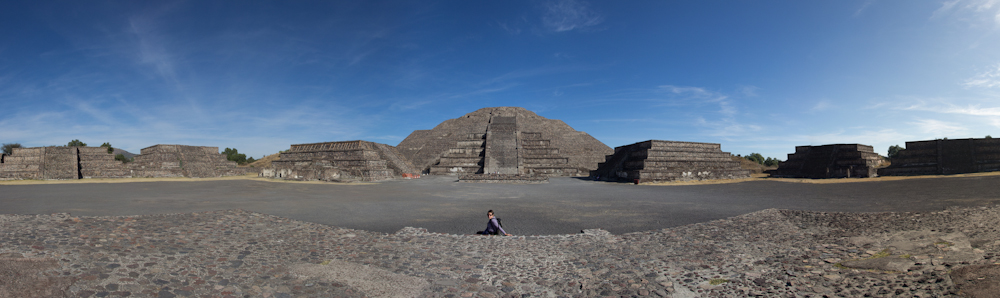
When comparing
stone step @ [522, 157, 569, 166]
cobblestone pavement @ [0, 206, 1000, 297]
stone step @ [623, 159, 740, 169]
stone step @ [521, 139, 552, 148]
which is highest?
stone step @ [521, 139, 552, 148]

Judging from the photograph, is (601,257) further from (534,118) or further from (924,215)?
(534,118)

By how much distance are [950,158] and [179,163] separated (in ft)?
159

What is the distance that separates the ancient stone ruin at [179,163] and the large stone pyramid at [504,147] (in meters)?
15.3

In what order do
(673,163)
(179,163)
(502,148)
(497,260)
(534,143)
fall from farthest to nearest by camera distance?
(534,143), (502,148), (179,163), (673,163), (497,260)

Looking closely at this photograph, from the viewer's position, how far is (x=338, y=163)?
2441 centimetres

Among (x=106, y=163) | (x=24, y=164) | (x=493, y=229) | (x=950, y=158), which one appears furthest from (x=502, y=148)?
(x=24, y=164)

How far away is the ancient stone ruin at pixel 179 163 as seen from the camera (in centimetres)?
2759

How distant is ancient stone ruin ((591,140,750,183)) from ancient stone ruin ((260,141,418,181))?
1470 cm

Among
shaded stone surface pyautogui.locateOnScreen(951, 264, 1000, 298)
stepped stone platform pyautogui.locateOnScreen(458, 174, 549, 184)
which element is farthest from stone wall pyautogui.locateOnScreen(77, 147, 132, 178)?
shaded stone surface pyautogui.locateOnScreen(951, 264, 1000, 298)

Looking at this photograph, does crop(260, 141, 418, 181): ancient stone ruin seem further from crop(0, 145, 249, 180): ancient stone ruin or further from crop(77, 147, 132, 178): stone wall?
crop(77, 147, 132, 178): stone wall

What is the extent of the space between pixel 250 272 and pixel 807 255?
287 inches

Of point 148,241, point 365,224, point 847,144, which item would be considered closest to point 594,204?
point 365,224

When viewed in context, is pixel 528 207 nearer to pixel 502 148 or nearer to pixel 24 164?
pixel 502 148

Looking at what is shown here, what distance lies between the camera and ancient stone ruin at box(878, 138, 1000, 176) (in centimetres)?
1920
